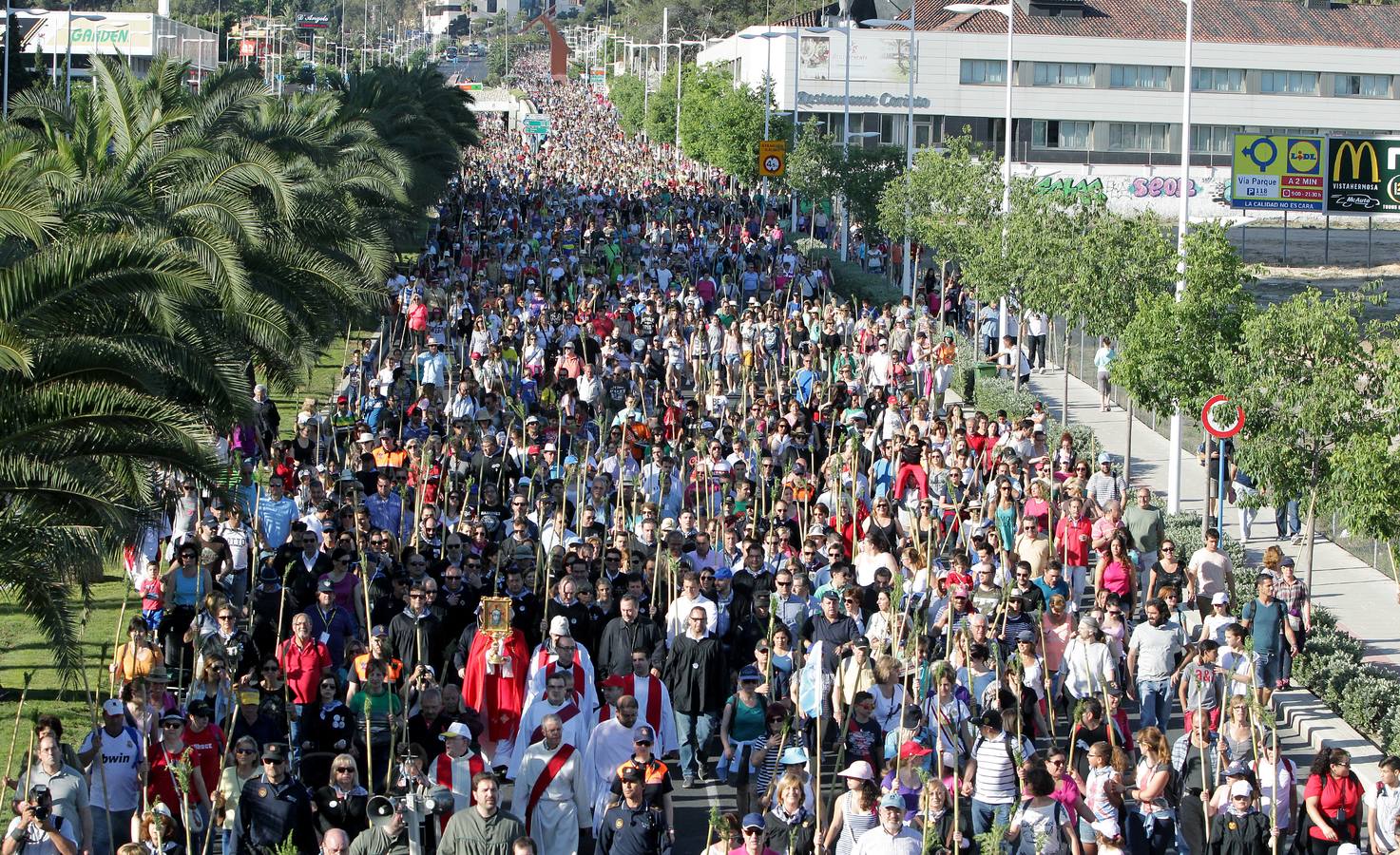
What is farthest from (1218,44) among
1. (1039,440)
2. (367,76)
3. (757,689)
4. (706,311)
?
(757,689)

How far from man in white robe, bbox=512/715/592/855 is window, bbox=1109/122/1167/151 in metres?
69.3

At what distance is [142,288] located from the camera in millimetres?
13070

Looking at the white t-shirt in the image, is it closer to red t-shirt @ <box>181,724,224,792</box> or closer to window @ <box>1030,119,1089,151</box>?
red t-shirt @ <box>181,724,224,792</box>

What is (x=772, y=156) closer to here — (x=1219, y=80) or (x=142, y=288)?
(x=1219, y=80)

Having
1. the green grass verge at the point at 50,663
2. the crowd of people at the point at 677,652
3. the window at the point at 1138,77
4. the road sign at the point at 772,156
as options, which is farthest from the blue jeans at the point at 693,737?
the window at the point at 1138,77

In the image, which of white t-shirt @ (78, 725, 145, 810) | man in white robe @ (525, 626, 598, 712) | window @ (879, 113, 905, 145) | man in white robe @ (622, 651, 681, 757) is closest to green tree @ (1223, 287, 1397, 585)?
man in white robe @ (622, 651, 681, 757)

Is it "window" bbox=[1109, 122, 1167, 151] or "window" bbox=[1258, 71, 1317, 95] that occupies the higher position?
"window" bbox=[1258, 71, 1317, 95]

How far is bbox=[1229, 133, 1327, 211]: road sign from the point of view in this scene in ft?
194

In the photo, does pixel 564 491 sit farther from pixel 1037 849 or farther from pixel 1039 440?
pixel 1037 849

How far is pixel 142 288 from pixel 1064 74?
219 ft

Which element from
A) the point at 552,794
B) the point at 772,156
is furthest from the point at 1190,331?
the point at 772,156

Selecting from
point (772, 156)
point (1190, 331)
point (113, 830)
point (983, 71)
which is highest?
point (983, 71)

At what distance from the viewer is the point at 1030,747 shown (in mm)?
11516

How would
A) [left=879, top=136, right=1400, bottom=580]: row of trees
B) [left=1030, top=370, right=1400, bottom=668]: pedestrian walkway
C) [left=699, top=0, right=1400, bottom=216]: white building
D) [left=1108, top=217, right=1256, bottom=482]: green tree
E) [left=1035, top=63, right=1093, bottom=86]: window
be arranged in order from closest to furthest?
[left=879, top=136, right=1400, bottom=580]: row of trees < [left=1030, top=370, right=1400, bottom=668]: pedestrian walkway < [left=1108, top=217, right=1256, bottom=482]: green tree < [left=699, top=0, right=1400, bottom=216]: white building < [left=1035, top=63, right=1093, bottom=86]: window
